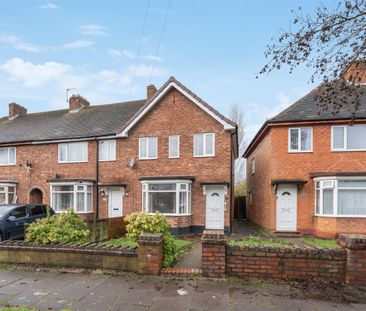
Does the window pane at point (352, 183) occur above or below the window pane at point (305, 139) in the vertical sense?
below

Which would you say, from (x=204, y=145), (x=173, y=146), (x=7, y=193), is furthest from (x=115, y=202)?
(x=7, y=193)

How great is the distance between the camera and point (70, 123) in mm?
20234

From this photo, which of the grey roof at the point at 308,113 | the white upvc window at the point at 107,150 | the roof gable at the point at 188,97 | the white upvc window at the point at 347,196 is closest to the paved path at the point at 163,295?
the white upvc window at the point at 347,196

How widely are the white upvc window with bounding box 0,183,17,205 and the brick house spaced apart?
62 mm

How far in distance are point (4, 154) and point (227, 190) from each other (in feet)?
53.1

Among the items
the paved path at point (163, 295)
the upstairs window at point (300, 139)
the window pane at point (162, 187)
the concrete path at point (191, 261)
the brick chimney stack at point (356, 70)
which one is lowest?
the concrete path at point (191, 261)

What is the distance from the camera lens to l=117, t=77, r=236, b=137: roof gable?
1456 cm

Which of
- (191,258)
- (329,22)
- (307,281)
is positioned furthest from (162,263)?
(329,22)

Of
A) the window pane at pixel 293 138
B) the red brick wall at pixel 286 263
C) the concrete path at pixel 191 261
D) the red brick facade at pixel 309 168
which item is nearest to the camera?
the red brick wall at pixel 286 263

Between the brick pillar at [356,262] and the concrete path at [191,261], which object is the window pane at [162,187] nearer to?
the concrete path at [191,261]

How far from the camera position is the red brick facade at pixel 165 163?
14625 millimetres

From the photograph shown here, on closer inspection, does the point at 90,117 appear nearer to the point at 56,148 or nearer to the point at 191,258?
the point at 56,148

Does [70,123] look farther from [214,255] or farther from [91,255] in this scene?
[214,255]

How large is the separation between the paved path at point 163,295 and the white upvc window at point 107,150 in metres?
11.2
